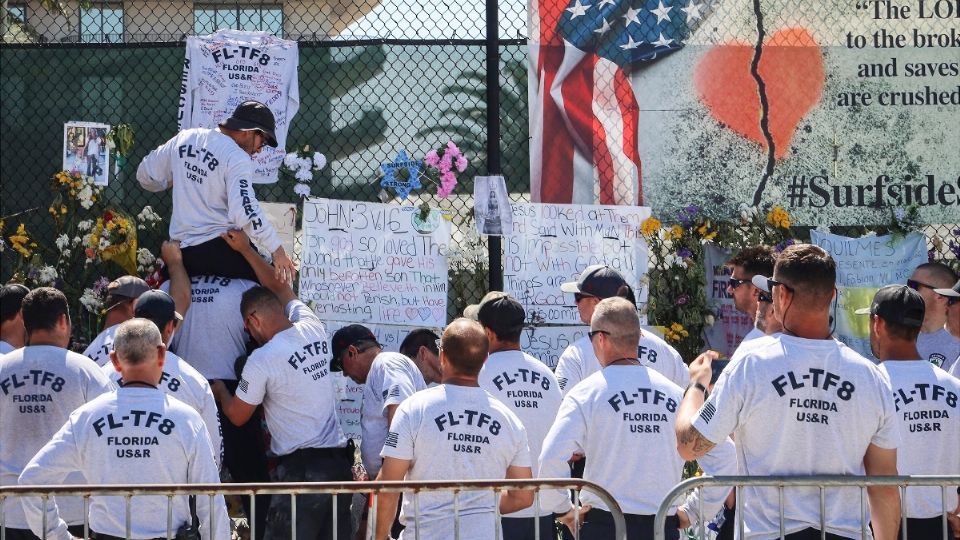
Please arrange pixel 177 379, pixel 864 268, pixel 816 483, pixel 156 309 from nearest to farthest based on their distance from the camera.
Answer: pixel 816 483 → pixel 177 379 → pixel 156 309 → pixel 864 268

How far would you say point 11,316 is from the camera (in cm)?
682

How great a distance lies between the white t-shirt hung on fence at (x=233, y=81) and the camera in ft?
29.8

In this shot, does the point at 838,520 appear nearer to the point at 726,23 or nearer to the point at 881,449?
the point at 881,449

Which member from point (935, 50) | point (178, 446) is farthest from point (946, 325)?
point (178, 446)

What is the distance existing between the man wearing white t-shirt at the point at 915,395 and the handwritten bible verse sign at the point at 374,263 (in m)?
3.99

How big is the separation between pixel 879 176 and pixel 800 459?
17.6 feet

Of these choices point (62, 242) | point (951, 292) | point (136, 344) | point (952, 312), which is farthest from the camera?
point (62, 242)

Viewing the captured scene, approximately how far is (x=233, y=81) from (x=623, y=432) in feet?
15.8

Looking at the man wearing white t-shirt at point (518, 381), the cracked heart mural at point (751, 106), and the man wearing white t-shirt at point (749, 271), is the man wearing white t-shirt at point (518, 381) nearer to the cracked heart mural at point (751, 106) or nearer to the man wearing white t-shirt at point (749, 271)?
the man wearing white t-shirt at point (749, 271)

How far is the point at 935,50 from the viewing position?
9.46 metres

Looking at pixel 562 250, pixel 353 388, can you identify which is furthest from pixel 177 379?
pixel 562 250

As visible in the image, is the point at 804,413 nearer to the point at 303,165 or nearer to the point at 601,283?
A: the point at 601,283

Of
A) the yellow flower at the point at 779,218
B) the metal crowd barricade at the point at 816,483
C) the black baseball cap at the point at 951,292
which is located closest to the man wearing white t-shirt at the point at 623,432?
the metal crowd barricade at the point at 816,483

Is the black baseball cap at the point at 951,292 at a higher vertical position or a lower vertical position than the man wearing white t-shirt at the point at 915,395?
higher
